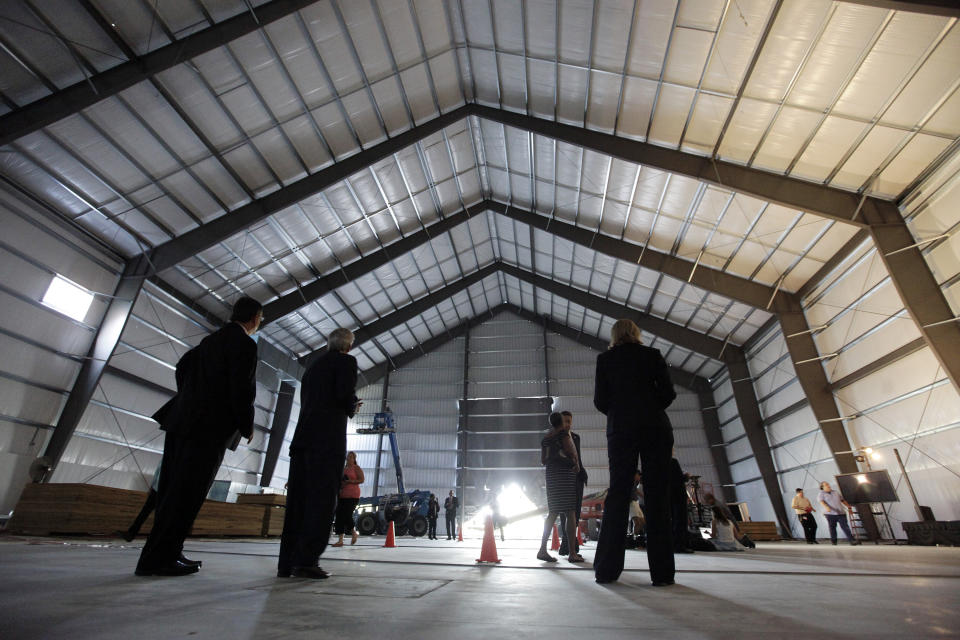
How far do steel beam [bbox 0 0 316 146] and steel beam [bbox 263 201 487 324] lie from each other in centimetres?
843

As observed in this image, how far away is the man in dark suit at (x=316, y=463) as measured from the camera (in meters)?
2.51

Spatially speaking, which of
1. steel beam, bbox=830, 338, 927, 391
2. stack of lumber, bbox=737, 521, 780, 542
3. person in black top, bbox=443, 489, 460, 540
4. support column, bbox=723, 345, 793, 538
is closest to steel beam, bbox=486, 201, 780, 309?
steel beam, bbox=830, 338, 927, 391

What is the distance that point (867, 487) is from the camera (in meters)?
11.3

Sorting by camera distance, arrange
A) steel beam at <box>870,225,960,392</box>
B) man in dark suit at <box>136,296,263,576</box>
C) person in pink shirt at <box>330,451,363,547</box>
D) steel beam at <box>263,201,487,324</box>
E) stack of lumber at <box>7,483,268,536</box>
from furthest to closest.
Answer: steel beam at <box>263,201,487,324</box> → steel beam at <box>870,225,960,392</box> → stack of lumber at <box>7,483,268,536</box> → person in pink shirt at <box>330,451,363,547</box> → man in dark suit at <box>136,296,263,576</box>

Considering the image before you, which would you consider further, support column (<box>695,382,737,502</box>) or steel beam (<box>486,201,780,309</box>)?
support column (<box>695,382,737,502</box>)

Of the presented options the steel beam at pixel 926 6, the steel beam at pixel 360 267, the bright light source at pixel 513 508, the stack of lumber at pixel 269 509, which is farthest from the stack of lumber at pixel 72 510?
the steel beam at pixel 926 6

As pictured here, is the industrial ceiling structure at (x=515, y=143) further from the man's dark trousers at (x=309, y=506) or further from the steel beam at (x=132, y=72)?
the man's dark trousers at (x=309, y=506)

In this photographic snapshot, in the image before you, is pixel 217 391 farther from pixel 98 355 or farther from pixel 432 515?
pixel 432 515

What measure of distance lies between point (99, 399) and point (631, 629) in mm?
15326

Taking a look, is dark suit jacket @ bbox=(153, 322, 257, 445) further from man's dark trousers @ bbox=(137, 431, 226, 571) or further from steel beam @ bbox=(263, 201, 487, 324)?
steel beam @ bbox=(263, 201, 487, 324)

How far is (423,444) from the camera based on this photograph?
22.2 metres

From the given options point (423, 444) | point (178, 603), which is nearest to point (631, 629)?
point (178, 603)

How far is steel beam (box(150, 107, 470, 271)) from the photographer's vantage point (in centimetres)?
1277

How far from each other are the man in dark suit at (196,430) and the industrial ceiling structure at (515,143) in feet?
30.1
